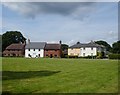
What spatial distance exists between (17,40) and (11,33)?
5.78 metres

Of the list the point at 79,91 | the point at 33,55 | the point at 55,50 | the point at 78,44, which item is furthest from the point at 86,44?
the point at 79,91

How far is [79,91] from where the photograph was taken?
36.7 ft

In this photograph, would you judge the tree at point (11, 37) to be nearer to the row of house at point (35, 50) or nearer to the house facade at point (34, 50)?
the row of house at point (35, 50)

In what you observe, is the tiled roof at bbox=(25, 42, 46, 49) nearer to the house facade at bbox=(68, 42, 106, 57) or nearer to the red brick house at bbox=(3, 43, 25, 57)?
the red brick house at bbox=(3, 43, 25, 57)

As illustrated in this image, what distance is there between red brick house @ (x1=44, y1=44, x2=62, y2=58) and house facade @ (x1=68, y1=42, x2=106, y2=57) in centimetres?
797

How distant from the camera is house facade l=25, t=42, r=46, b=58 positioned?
120 metres

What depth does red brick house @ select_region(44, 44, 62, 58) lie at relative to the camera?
4579 inches

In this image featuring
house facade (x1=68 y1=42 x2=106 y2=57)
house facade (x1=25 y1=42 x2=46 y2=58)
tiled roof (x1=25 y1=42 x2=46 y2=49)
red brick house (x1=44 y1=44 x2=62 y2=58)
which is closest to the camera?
house facade (x1=68 y1=42 x2=106 y2=57)

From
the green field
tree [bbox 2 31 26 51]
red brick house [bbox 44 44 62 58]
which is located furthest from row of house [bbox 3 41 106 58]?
the green field

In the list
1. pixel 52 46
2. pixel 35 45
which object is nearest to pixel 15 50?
pixel 35 45

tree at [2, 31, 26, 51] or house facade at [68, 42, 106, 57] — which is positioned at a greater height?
tree at [2, 31, 26, 51]

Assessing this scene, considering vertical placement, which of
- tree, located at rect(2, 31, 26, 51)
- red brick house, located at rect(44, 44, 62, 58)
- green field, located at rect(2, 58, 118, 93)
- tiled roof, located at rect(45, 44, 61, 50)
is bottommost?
green field, located at rect(2, 58, 118, 93)

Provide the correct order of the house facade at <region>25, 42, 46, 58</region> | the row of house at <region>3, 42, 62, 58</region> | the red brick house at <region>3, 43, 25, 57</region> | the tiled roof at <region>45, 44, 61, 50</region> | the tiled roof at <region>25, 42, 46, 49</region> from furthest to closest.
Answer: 1. the red brick house at <region>3, 43, 25, 57</region>
2. the tiled roof at <region>25, 42, 46, 49</region>
3. the house facade at <region>25, 42, 46, 58</region>
4. the tiled roof at <region>45, 44, 61, 50</region>
5. the row of house at <region>3, 42, 62, 58</region>

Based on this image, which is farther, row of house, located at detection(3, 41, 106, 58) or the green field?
row of house, located at detection(3, 41, 106, 58)
